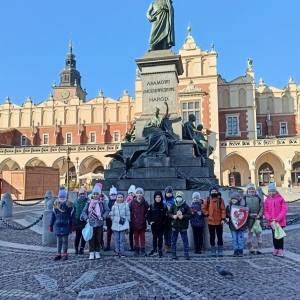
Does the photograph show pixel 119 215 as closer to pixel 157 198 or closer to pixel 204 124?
pixel 157 198

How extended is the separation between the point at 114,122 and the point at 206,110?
13.2 meters

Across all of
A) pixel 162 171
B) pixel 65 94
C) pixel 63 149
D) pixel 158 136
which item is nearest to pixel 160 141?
pixel 158 136

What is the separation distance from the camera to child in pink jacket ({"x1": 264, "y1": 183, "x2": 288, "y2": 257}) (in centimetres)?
515

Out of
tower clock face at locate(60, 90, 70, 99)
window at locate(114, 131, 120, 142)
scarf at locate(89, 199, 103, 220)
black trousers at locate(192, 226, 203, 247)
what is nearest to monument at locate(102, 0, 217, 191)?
black trousers at locate(192, 226, 203, 247)

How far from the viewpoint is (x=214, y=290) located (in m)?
3.52

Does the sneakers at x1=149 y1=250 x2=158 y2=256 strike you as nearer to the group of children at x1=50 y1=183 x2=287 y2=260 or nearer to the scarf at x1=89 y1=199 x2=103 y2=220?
the group of children at x1=50 y1=183 x2=287 y2=260

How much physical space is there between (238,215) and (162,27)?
748 cm

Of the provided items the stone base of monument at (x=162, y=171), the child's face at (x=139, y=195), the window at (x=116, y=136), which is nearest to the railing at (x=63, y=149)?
the window at (x=116, y=136)

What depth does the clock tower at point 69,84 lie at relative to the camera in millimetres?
61969

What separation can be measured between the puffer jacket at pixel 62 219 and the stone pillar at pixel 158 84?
4609 millimetres

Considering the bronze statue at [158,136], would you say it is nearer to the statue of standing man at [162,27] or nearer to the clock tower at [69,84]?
the statue of standing man at [162,27]

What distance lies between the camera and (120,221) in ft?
17.1

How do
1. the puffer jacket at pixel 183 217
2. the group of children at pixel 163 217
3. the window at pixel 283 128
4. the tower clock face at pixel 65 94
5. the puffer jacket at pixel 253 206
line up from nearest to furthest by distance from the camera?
1. the puffer jacket at pixel 183 217
2. the group of children at pixel 163 217
3. the puffer jacket at pixel 253 206
4. the window at pixel 283 128
5. the tower clock face at pixel 65 94

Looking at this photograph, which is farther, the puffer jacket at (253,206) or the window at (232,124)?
the window at (232,124)
